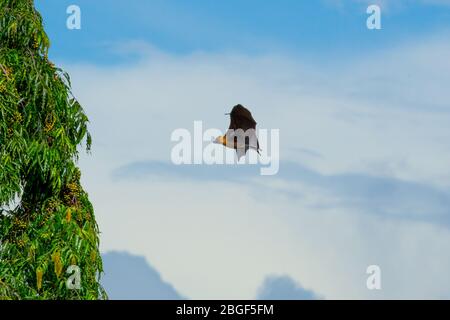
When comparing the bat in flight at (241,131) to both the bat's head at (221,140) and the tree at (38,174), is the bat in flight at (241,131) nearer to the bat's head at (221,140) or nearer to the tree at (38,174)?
the bat's head at (221,140)

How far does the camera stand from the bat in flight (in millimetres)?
11477

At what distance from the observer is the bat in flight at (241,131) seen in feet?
37.7

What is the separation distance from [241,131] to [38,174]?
9.24 ft

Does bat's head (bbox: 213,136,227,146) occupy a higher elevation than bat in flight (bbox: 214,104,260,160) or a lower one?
lower

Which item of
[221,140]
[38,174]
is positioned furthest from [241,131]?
[38,174]

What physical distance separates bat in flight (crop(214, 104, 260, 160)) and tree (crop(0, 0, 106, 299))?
86.8 inches

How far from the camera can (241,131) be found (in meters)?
11.5

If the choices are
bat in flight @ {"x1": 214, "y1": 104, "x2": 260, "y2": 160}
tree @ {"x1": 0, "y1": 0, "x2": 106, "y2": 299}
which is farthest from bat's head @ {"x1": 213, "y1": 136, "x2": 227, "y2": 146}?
tree @ {"x1": 0, "y1": 0, "x2": 106, "y2": 299}

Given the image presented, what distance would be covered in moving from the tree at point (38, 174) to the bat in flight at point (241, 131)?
2.20 m

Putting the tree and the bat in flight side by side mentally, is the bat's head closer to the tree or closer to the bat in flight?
the bat in flight

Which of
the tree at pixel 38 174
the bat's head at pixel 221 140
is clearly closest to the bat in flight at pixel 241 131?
the bat's head at pixel 221 140
